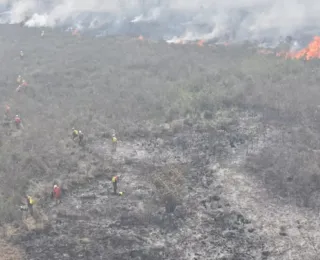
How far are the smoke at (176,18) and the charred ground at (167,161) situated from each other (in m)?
8.50

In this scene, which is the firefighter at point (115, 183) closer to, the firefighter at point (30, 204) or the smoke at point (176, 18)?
the firefighter at point (30, 204)

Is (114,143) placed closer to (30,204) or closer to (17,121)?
(17,121)

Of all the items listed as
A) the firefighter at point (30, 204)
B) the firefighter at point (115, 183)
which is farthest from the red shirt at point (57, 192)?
the firefighter at point (115, 183)

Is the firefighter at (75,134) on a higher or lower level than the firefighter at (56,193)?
higher

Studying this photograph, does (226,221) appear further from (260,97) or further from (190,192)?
(260,97)

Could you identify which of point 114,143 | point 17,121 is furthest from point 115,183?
point 17,121

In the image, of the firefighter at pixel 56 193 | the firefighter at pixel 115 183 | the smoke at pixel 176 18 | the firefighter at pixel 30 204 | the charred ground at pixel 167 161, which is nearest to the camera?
the charred ground at pixel 167 161

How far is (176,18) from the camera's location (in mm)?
48500

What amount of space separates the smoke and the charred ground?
850 cm

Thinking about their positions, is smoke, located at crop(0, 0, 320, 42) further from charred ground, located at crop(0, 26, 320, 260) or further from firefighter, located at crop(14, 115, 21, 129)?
→ firefighter, located at crop(14, 115, 21, 129)

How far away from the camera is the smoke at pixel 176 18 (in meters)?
40.8

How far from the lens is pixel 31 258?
13695 mm

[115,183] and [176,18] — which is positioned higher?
[176,18]

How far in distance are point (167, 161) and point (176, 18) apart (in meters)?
31.6
